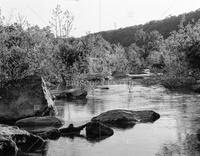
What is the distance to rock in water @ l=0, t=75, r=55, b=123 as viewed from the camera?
32603 millimetres

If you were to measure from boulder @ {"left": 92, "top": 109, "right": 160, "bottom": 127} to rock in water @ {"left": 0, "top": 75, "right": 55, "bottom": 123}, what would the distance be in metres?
5.00

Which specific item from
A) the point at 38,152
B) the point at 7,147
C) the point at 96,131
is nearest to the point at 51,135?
the point at 96,131

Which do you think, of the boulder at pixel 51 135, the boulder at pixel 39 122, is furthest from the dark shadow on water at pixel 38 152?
the boulder at pixel 39 122

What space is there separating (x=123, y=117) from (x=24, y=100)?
8218mm

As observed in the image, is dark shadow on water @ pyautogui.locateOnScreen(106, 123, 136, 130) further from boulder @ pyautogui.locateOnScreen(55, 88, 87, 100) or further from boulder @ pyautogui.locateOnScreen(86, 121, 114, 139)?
boulder @ pyautogui.locateOnScreen(55, 88, 87, 100)

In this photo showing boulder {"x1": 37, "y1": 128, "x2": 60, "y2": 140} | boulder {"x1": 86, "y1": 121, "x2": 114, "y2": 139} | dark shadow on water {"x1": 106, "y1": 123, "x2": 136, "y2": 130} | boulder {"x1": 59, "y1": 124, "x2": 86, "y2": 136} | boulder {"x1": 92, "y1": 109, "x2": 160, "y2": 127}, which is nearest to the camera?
boulder {"x1": 37, "y1": 128, "x2": 60, "y2": 140}

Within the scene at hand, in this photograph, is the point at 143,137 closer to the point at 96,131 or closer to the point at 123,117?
the point at 96,131

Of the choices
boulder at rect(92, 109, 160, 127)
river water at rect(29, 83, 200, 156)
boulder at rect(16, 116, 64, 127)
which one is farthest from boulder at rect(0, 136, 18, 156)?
boulder at rect(92, 109, 160, 127)

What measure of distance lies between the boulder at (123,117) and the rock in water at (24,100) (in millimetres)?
4998

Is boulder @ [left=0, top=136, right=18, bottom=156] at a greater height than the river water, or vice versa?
boulder @ [left=0, top=136, right=18, bottom=156]

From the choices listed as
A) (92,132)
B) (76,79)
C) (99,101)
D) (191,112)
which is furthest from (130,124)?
(76,79)

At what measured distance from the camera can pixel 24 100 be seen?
3322 centimetres

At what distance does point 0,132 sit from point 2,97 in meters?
11.2

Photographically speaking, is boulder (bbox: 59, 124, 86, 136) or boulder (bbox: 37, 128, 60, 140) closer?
boulder (bbox: 37, 128, 60, 140)
